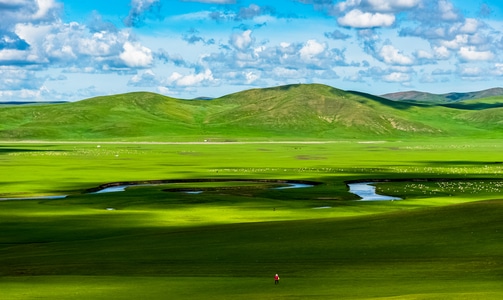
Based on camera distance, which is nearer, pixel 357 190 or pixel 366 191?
pixel 366 191

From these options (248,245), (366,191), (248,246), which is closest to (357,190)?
(366,191)

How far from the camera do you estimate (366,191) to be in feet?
358

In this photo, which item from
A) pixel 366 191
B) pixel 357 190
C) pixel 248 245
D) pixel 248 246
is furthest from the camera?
pixel 357 190

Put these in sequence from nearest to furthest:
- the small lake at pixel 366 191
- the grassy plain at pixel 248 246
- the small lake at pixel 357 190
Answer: the grassy plain at pixel 248 246 → the small lake at pixel 357 190 → the small lake at pixel 366 191

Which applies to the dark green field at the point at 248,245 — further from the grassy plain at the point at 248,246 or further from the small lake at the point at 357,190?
the small lake at the point at 357,190

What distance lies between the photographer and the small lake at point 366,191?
9838cm

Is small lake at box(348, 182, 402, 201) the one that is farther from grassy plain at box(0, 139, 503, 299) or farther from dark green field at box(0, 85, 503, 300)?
grassy plain at box(0, 139, 503, 299)

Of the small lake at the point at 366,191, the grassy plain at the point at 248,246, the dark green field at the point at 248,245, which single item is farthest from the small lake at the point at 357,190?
the grassy plain at the point at 248,246

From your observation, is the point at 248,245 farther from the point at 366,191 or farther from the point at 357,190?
the point at 357,190

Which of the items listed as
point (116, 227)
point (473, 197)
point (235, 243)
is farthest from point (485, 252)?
point (473, 197)

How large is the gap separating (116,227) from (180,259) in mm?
19300

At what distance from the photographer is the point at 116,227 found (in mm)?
68438

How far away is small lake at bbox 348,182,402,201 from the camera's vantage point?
98.4 metres

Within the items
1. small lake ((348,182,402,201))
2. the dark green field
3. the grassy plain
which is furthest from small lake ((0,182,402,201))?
the grassy plain
